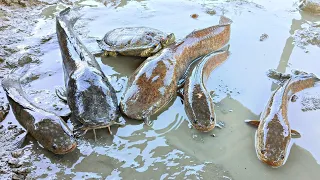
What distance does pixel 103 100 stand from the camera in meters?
3.98

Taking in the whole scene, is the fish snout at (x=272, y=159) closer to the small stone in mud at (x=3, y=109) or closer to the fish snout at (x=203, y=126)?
the fish snout at (x=203, y=126)

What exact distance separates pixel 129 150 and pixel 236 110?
1.61 m

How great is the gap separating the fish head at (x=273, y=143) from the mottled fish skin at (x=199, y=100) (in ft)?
1.98

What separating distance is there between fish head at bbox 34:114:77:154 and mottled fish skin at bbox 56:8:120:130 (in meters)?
0.25

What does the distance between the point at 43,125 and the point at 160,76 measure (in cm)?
166

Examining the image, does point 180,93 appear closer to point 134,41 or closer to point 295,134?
point 134,41

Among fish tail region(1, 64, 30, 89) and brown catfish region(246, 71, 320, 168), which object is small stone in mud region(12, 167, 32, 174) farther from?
brown catfish region(246, 71, 320, 168)

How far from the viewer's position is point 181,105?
14.7 feet

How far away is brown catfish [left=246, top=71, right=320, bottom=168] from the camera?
3.64 meters

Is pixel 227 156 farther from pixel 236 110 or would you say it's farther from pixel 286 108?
pixel 286 108

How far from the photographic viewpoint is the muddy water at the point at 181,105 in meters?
3.62

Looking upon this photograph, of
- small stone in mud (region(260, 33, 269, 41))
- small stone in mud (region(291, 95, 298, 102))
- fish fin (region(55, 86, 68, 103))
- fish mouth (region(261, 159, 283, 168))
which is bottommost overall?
fish mouth (region(261, 159, 283, 168))

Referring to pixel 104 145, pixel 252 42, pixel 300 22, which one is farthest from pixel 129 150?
pixel 300 22

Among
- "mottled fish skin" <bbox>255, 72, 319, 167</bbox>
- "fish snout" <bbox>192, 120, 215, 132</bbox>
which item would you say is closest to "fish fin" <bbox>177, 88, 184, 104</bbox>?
"fish snout" <bbox>192, 120, 215, 132</bbox>
